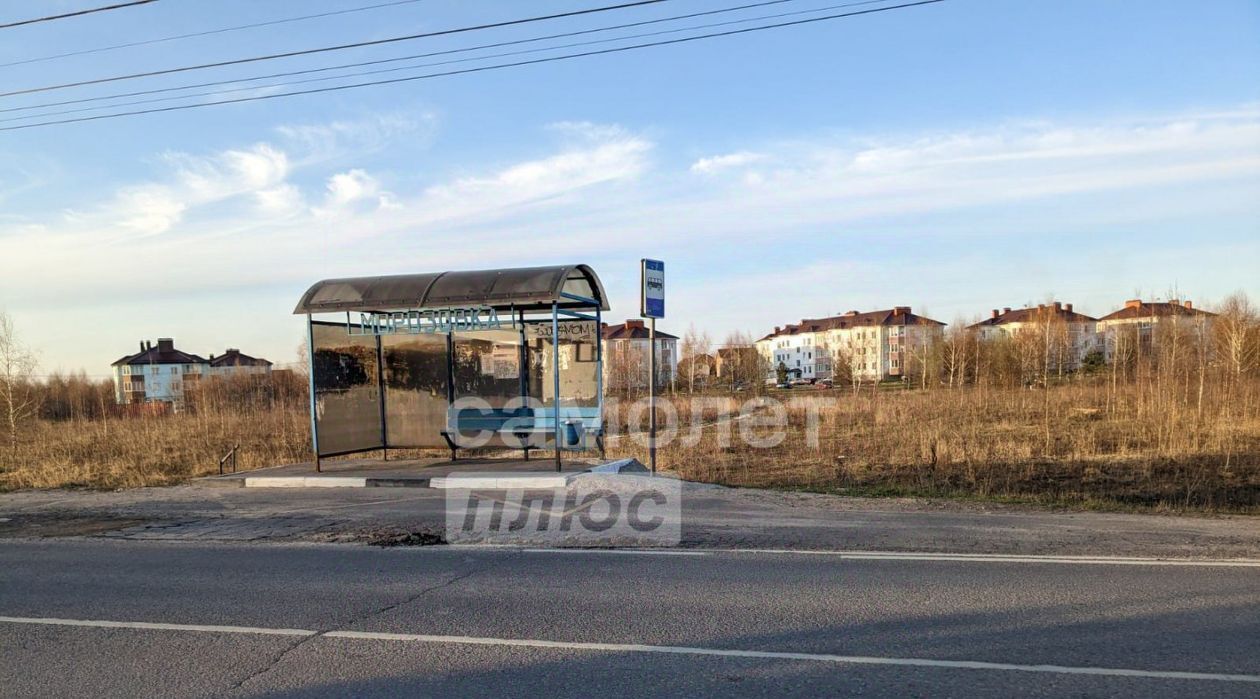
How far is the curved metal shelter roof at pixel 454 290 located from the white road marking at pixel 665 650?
806 centimetres

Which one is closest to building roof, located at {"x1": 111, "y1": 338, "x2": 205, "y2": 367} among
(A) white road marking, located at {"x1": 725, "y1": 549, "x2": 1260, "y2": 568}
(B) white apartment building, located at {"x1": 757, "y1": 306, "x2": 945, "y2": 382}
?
(B) white apartment building, located at {"x1": 757, "y1": 306, "x2": 945, "y2": 382}

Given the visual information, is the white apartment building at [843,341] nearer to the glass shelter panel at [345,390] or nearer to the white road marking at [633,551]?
the glass shelter panel at [345,390]

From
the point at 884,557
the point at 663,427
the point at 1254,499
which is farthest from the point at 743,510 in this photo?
the point at 663,427

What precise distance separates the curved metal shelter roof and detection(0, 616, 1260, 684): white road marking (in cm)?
806

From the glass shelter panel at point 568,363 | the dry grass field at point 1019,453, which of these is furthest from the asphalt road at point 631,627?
the glass shelter panel at point 568,363

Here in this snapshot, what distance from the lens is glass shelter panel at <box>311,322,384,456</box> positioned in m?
14.9

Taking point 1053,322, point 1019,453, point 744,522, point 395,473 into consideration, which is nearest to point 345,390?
point 395,473

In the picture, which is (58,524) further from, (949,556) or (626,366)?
(626,366)

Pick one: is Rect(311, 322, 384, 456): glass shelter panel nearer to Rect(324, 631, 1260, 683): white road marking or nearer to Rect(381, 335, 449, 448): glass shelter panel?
Rect(381, 335, 449, 448): glass shelter panel

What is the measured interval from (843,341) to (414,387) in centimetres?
9251

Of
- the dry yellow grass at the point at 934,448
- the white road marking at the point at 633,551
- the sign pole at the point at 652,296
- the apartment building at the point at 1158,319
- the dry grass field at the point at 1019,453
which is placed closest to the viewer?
the white road marking at the point at 633,551

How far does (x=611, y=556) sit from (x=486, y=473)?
5.58 meters

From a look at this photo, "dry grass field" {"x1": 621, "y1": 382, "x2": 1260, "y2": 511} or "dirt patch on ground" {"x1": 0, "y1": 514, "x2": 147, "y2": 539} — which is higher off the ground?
"dirt patch on ground" {"x1": 0, "y1": 514, "x2": 147, "y2": 539}

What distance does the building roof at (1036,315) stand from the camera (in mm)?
46888
